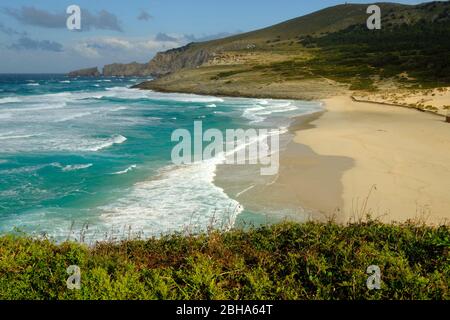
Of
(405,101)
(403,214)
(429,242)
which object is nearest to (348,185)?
(403,214)

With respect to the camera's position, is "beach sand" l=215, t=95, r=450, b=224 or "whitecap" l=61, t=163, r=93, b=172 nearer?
"beach sand" l=215, t=95, r=450, b=224

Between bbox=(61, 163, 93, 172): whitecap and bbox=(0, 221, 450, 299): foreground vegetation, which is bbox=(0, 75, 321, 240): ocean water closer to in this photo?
bbox=(61, 163, 93, 172): whitecap

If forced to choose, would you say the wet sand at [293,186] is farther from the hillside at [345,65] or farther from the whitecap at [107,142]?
the hillside at [345,65]

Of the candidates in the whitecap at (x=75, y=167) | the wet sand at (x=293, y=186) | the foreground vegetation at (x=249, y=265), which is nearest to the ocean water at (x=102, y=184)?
the whitecap at (x=75, y=167)

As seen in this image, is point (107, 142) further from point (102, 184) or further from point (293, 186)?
point (293, 186)

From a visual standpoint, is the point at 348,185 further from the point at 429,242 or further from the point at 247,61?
the point at 247,61

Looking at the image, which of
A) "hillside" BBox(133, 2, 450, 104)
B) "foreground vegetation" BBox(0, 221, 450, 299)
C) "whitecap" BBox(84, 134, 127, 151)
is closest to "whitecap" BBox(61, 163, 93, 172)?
"whitecap" BBox(84, 134, 127, 151)

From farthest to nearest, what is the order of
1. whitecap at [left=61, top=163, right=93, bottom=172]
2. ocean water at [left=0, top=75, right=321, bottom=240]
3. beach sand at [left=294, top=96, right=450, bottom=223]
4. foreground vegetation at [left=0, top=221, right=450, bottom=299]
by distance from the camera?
whitecap at [left=61, top=163, right=93, bottom=172], beach sand at [left=294, top=96, right=450, bottom=223], ocean water at [left=0, top=75, right=321, bottom=240], foreground vegetation at [left=0, top=221, right=450, bottom=299]
